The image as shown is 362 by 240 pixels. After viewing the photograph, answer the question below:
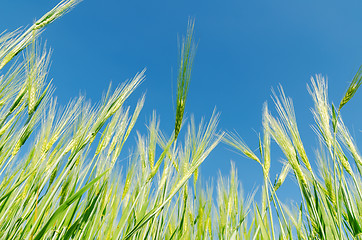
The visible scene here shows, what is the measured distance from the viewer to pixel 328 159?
3.95 feet

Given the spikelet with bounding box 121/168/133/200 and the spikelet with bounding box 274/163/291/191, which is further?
the spikelet with bounding box 274/163/291/191

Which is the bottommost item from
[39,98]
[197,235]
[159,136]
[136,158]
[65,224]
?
[65,224]

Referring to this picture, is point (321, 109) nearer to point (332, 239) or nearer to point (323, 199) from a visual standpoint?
point (323, 199)

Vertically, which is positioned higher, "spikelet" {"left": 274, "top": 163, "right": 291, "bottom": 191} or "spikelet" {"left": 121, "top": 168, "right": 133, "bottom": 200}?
"spikelet" {"left": 274, "top": 163, "right": 291, "bottom": 191}

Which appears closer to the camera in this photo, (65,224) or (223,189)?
(65,224)

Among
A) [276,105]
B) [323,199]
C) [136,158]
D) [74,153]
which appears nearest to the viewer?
[74,153]

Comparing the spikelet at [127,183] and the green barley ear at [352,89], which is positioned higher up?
the green barley ear at [352,89]

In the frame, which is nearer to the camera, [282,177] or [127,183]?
[127,183]

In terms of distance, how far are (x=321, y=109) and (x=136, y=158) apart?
889mm

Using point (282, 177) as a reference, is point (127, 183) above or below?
below

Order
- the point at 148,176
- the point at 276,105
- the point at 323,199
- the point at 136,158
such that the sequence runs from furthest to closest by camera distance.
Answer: the point at 136,158
the point at 276,105
the point at 148,176
the point at 323,199

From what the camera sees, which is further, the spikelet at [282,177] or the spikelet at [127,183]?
the spikelet at [282,177]

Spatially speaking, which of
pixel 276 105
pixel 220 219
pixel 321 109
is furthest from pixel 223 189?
pixel 321 109

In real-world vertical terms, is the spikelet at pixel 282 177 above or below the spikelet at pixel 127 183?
above
